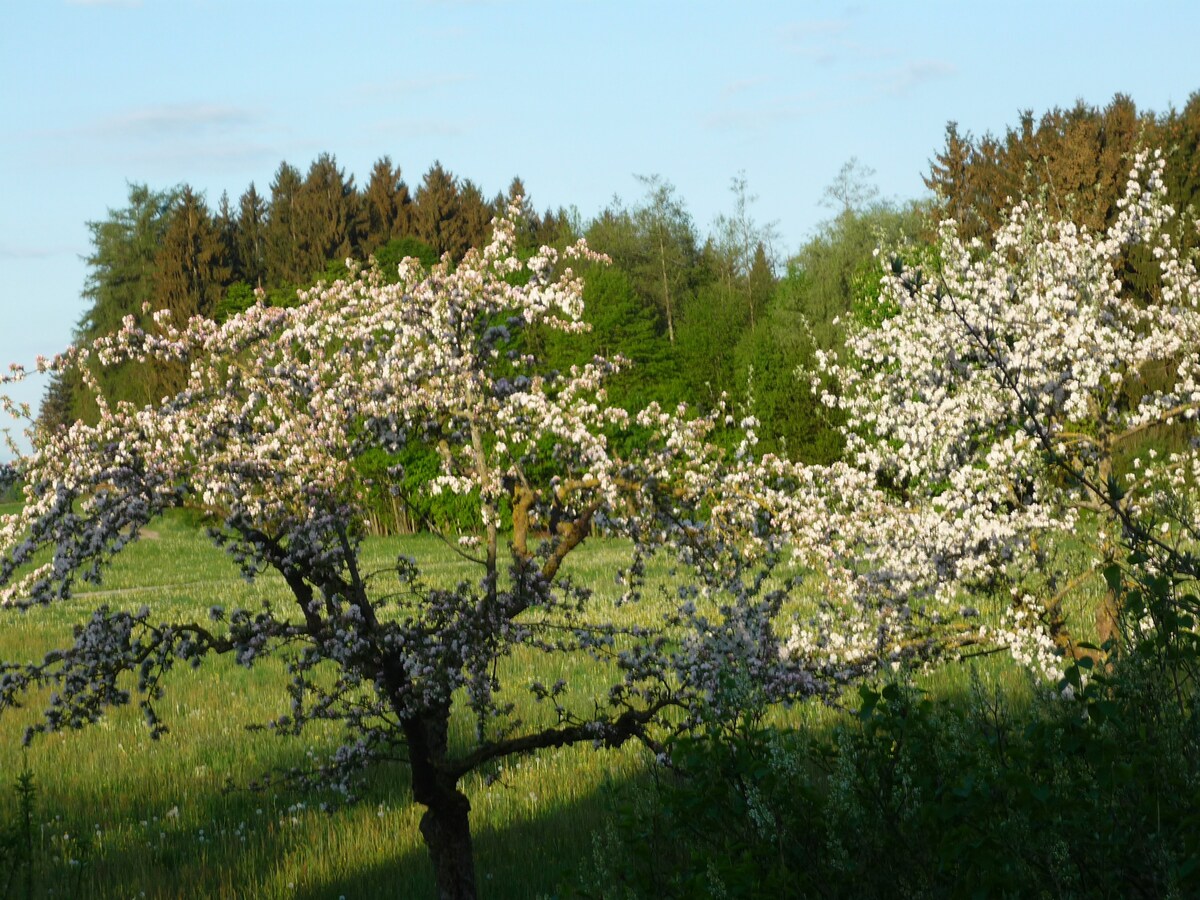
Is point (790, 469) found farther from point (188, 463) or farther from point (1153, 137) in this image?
point (1153, 137)

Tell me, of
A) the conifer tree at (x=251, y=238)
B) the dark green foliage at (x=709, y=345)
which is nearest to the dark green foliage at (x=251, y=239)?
the conifer tree at (x=251, y=238)

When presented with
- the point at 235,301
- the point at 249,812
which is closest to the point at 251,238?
the point at 235,301

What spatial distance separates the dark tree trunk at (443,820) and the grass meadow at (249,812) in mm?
664

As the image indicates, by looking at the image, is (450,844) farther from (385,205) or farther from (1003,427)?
(385,205)

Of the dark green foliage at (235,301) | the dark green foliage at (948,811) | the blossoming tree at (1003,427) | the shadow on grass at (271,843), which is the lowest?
the shadow on grass at (271,843)

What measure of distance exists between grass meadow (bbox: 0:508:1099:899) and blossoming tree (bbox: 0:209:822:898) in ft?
3.33

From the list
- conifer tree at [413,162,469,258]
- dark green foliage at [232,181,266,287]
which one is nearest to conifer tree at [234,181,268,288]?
dark green foliage at [232,181,266,287]

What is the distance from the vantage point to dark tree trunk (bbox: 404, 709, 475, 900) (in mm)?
7719

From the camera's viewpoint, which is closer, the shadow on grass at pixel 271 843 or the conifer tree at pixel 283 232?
the shadow on grass at pixel 271 843

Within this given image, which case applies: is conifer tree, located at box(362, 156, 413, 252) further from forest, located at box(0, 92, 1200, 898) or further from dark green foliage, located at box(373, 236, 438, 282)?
forest, located at box(0, 92, 1200, 898)

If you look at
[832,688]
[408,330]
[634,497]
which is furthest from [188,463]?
[832,688]

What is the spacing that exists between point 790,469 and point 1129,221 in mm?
4621

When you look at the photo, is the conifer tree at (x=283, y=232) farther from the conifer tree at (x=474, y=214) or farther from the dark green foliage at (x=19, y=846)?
the dark green foliage at (x=19, y=846)

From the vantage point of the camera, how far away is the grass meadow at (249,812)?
8.98 metres
